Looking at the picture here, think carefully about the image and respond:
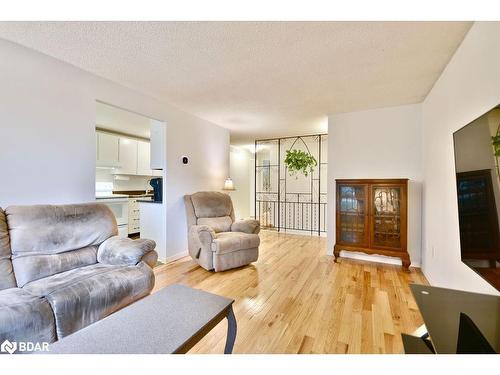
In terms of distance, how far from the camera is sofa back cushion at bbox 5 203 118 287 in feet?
5.65

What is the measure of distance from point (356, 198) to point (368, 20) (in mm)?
2298

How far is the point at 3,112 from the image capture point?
188 cm

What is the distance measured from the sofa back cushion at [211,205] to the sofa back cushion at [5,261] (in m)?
2.03

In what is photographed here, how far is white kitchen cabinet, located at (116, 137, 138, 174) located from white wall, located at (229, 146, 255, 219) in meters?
2.36

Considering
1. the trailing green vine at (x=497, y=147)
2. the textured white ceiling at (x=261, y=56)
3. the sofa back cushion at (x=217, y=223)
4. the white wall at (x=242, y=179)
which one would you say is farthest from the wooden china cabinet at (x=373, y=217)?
the white wall at (x=242, y=179)

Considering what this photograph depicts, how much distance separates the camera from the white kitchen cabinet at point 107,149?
437cm

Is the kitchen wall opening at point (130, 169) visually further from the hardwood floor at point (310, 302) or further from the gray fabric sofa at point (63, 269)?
the gray fabric sofa at point (63, 269)

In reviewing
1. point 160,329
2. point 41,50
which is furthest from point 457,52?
point 41,50

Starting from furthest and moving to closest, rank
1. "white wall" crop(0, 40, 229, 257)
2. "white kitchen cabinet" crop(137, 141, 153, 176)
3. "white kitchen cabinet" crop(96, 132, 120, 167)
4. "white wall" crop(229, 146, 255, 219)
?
"white wall" crop(229, 146, 255, 219), "white kitchen cabinet" crop(137, 141, 153, 176), "white kitchen cabinet" crop(96, 132, 120, 167), "white wall" crop(0, 40, 229, 257)

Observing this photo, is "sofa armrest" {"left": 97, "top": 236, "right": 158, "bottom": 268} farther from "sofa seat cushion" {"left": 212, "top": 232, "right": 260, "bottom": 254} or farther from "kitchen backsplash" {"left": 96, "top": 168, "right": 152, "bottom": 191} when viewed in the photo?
"kitchen backsplash" {"left": 96, "top": 168, "right": 152, "bottom": 191}

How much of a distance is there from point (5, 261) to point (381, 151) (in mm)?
4174

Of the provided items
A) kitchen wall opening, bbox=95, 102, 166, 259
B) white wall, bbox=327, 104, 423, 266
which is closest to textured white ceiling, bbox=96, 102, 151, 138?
kitchen wall opening, bbox=95, 102, 166, 259
